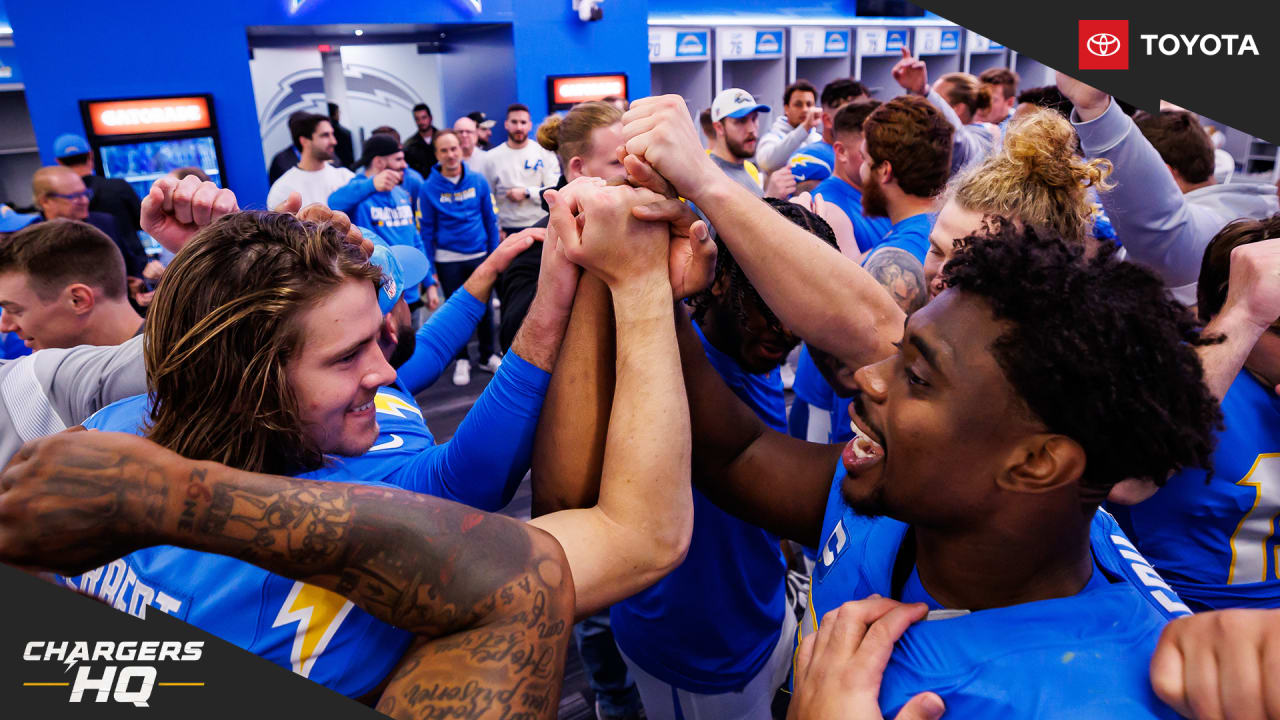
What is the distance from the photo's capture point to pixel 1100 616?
3.17ft

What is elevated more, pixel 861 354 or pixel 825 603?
pixel 861 354

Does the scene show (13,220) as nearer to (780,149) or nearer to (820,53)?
(780,149)

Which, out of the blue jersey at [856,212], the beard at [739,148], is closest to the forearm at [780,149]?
the beard at [739,148]

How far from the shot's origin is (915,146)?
2.77m

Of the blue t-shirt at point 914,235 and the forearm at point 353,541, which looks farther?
the blue t-shirt at point 914,235

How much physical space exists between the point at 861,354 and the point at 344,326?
3.01ft

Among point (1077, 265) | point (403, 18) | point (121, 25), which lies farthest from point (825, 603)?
point (403, 18)

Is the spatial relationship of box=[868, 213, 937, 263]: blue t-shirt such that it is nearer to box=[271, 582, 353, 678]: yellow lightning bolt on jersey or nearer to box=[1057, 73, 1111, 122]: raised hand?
box=[1057, 73, 1111, 122]: raised hand

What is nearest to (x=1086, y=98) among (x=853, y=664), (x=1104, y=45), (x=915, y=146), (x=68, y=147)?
(x=1104, y=45)

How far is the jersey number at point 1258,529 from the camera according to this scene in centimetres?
146

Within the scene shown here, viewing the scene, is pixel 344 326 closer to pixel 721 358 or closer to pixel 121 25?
pixel 721 358

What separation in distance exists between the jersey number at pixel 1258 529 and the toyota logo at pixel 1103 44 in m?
1.36

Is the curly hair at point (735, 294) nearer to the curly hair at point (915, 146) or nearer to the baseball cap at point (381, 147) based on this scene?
the curly hair at point (915, 146)

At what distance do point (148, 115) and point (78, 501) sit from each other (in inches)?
290
